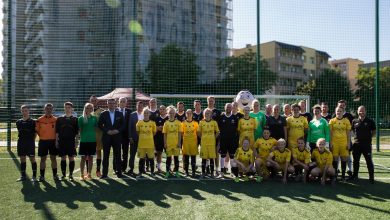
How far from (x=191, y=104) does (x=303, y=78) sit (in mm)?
49430

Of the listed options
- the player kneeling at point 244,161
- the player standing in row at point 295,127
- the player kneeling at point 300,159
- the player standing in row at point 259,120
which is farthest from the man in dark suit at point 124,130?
the player kneeling at point 300,159

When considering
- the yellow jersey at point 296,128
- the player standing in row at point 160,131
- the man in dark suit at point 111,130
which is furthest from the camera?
the player standing in row at point 160,131

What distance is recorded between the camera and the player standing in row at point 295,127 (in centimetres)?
730

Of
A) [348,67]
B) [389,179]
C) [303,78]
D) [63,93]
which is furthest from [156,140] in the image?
[348,67]

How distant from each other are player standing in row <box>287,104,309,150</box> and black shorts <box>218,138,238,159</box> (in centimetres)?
115

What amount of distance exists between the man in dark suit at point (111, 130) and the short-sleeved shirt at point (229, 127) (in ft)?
7.02

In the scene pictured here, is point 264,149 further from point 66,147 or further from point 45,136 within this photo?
point 45,136

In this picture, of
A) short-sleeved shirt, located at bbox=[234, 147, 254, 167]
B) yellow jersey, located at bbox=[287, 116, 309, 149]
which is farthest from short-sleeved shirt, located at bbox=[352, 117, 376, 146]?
short-sleeved shirt, located at bbox=[234, 147, 254, 167]

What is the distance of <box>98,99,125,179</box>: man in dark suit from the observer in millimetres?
7199

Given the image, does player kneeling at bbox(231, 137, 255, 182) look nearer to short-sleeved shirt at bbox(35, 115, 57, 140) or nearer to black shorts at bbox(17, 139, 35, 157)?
short-sleeved shirt at bbox(35, 115, 57, 140)

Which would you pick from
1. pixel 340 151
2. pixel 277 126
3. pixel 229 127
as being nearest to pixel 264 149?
pixel 277 126

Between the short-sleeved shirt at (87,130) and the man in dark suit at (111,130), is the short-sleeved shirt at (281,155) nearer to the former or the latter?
the man in dark suit at (111,130)

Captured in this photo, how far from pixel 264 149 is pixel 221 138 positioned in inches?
36.2

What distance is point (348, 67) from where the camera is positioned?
68688 millimetres
